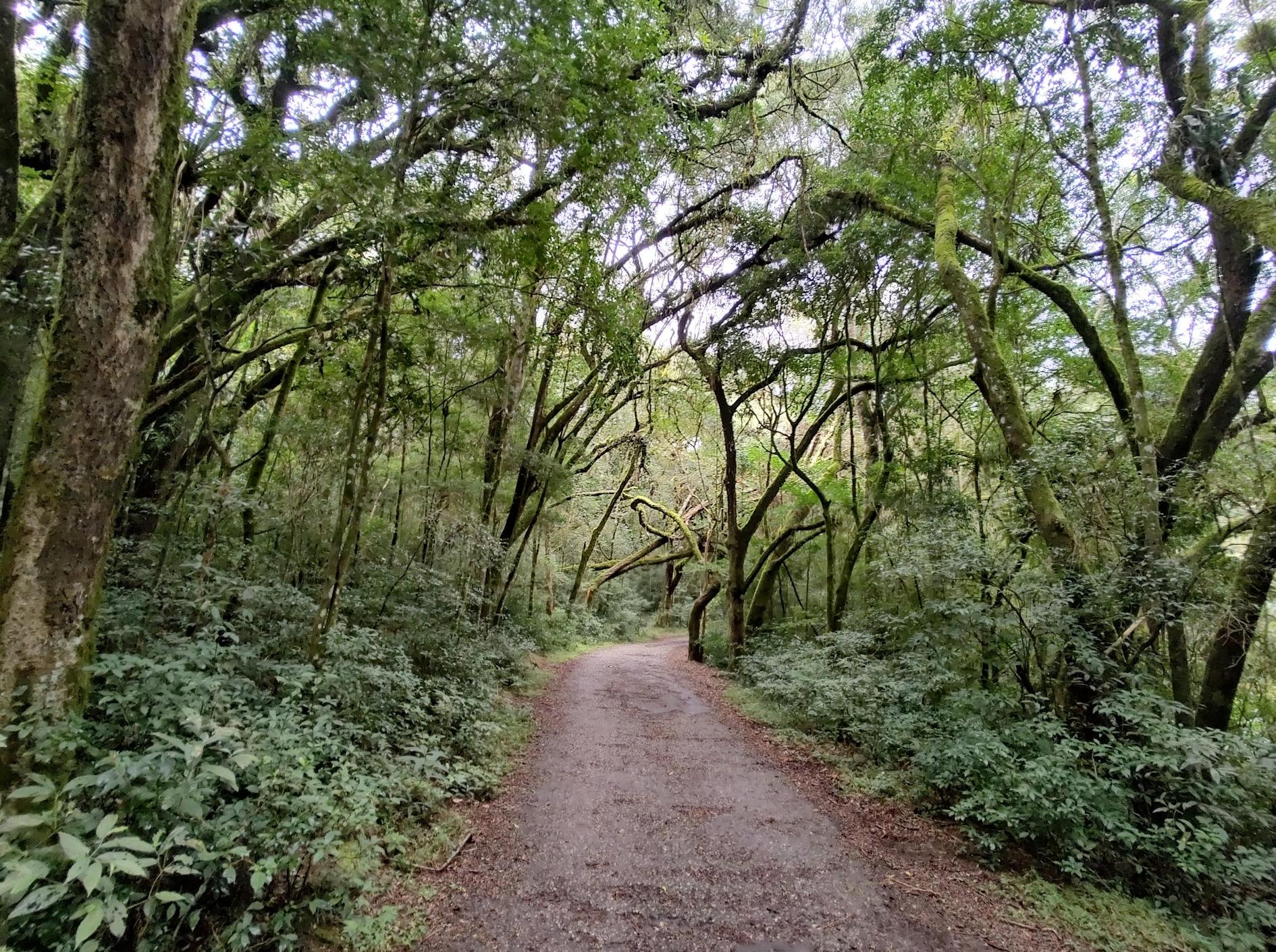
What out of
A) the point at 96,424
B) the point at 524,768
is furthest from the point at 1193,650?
the point at 96,424

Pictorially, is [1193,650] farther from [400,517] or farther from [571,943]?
[400,517]

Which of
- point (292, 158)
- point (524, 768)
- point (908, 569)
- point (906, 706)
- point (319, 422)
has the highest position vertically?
point (292, 158)

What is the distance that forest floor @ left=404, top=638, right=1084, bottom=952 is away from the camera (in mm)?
3445

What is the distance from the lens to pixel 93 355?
309cm

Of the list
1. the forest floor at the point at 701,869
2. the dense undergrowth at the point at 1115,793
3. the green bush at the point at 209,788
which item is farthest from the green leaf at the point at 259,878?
the dense undergrowth at the point at 1115,793

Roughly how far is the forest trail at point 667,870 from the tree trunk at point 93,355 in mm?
2710

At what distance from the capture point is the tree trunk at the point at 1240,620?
4941mm

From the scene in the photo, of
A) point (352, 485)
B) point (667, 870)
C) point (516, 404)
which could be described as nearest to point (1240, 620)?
point (667, 870)

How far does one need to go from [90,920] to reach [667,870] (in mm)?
3280

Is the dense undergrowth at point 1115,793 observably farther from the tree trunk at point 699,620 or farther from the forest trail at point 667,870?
the tree trunk at point 699,620

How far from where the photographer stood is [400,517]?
34.6 feet

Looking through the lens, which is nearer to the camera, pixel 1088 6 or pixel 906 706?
pixel 1088 6

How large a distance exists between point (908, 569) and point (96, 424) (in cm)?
720

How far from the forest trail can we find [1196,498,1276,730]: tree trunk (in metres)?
3.81
